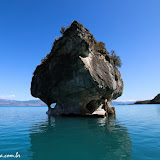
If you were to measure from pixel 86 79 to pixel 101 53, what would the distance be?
8053 millimetres

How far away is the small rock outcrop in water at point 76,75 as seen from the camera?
65.4ft

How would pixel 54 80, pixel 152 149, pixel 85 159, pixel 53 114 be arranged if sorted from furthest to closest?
pixel 53 114 < pixel 54 80 < pixel 152 149 < pixel 85 159

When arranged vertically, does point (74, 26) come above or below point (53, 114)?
above

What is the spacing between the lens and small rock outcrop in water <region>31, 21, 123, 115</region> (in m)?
19.9

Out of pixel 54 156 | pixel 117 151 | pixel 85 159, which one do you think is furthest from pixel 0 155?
pixel 117 151

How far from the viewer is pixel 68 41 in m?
20.8

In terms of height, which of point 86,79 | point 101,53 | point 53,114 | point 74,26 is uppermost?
point 74,26

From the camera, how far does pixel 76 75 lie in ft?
68.5

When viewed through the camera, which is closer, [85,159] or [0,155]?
[85,159]

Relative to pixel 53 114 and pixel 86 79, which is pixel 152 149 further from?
pixel 53 114

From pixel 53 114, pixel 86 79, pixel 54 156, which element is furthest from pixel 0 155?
pixel 53 114

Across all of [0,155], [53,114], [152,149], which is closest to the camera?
[0,155]

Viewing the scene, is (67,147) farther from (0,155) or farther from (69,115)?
(69,115)

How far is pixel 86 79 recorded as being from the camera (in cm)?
2006
